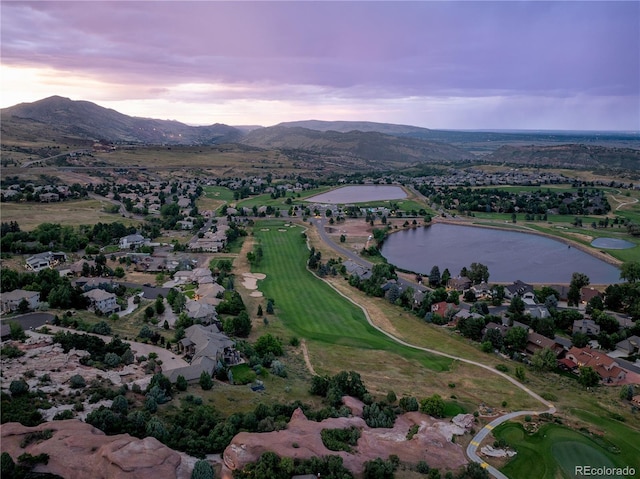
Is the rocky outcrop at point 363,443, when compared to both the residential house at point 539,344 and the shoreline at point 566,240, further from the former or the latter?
the shoreline at point 566,240

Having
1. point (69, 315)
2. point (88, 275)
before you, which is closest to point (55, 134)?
point (88, 275)

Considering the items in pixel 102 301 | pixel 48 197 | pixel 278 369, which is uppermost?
pixel 48 197

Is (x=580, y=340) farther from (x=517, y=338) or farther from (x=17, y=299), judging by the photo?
(x=17, y=299)

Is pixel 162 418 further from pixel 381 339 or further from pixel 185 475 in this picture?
pixel 381 339

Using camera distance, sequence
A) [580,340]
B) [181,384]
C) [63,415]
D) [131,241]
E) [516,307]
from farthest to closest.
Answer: [131,241]
[516,307]
[580,340]
[181,384]
[63,415]

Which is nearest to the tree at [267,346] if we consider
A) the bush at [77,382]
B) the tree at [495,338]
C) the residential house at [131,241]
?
the bush at [77,382]

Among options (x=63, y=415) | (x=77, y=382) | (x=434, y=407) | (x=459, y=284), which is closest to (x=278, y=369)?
(x=434, y=407)
